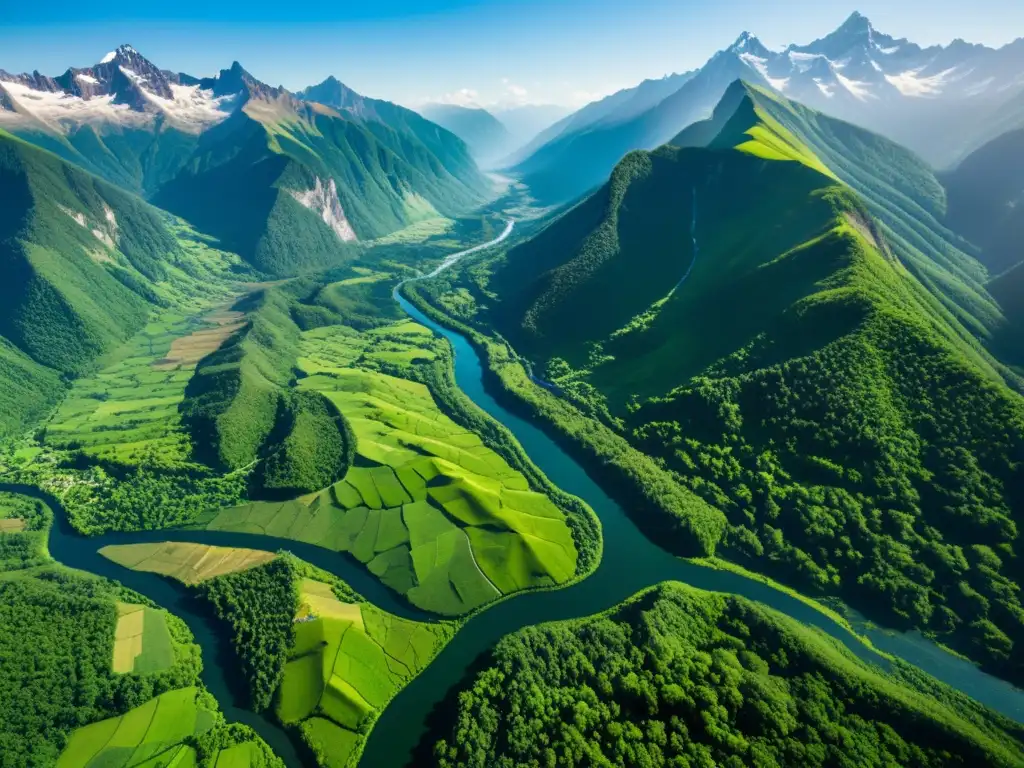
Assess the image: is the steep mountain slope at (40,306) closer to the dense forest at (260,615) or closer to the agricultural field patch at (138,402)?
the agricultural field patch at (138,402)

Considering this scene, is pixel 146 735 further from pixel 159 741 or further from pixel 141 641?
pixel 141 641

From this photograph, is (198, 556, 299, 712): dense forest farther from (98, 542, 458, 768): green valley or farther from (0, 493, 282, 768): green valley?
(0, 493, 282, 768): green valley

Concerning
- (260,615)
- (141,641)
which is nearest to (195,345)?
(141,641)

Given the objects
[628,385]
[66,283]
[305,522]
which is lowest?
[305,522]

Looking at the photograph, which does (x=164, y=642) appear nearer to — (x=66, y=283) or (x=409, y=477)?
(x=409, y=477)

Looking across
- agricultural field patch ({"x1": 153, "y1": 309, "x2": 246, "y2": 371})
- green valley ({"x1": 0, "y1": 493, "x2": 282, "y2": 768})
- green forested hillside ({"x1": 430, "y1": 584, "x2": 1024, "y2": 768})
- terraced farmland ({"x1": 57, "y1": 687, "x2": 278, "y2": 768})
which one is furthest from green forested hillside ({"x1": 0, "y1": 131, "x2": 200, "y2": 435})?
green forested hillside ({"x1": 430, "y1": 584, "x2": 1024, "y2": 768})

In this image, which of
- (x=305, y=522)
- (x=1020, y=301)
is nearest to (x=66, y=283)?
(x=305, y=522)

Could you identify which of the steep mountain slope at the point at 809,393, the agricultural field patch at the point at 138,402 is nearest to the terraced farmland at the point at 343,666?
the steep mountain slope at the point at 809,393
